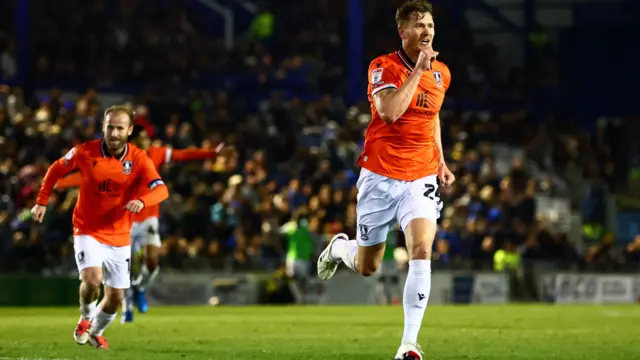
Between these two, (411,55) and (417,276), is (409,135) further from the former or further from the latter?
(417,276)

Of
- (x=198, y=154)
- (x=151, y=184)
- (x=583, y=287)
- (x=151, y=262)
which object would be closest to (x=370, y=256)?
(x=151, y=184)

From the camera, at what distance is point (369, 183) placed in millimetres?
10406

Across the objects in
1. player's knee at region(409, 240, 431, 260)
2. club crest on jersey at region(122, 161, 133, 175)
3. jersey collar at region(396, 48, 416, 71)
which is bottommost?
player's knee at region(409, 240, 431, 260)

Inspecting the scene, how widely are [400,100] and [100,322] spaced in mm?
4145

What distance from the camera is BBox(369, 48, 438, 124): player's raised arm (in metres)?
9.62

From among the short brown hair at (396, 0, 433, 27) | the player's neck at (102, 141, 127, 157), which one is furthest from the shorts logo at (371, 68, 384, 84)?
the player's neck at (102, 141, 127, 157)

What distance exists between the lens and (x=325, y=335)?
49.3 ft

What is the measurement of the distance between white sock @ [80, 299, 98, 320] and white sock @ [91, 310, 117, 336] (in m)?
0.06

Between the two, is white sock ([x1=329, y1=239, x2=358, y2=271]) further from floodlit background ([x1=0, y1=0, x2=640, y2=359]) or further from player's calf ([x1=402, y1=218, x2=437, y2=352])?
floodlit background ([x1=0, y1=0, x2=640, y2=359])

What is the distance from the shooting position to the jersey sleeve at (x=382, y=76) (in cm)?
991

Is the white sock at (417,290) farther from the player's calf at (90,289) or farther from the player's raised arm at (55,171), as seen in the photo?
the player's raised arm at (55,171)

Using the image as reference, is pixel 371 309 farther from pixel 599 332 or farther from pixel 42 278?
pixel 599 332

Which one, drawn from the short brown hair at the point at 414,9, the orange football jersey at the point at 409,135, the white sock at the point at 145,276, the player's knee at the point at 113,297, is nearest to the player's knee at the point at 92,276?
the player's knee at the point at 113,297

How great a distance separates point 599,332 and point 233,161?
44.6 feet
